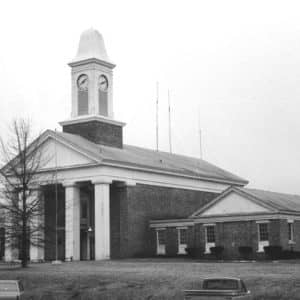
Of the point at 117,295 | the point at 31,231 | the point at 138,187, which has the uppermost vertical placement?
the point at 138,187

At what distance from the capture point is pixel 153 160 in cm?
7525

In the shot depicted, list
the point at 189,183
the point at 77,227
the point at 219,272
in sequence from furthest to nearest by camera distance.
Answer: the point at 189,183 → the point at 77,227 → the point at 219,272

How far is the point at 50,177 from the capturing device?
224ft

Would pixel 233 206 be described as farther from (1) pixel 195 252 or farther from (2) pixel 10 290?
(2) pixel 10 290

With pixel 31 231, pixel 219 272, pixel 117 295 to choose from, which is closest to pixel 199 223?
pixel 31 231

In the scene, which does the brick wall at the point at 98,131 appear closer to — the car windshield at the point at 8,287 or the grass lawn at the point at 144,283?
the grass lawn at the point at 144,283

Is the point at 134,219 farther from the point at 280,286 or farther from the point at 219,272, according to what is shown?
the point at 280,286

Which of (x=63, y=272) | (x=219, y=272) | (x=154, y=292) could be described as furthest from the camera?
(x=63, y=272)

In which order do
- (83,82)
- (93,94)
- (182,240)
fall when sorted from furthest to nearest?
(83,82) < (93,94) < (182,240)

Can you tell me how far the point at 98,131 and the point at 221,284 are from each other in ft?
135

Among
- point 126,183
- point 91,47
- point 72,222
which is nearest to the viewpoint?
point 72,222

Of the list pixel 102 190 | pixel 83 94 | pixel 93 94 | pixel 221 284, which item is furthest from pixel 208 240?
pixel 221 284

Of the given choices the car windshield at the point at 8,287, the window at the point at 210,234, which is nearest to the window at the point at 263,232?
the window at the point at 210,234

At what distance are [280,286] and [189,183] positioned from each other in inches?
1743
